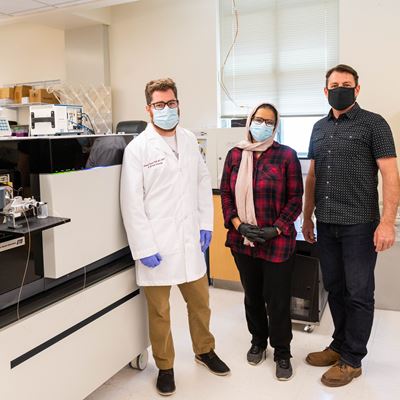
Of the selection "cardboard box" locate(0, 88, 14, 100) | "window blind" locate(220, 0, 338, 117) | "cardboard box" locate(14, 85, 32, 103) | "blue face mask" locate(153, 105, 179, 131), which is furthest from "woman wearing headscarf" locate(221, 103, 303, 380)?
"cardboard box" locate(0, 88, 14, 100)

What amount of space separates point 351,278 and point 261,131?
0.83 meters

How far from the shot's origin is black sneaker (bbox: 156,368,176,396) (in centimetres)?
218

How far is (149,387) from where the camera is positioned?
226cm

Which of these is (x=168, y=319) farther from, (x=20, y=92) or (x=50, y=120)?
(x=20, y=92)

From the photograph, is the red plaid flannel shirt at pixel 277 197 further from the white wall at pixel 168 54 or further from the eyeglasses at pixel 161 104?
the white wall at pixel 168 54

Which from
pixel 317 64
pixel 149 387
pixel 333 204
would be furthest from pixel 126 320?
pixel 317 64

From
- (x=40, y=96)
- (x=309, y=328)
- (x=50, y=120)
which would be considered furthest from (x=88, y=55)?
(x=309, y=328)

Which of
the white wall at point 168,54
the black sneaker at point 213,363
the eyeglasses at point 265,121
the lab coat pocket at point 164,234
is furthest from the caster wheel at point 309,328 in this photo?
the white wall at point 168,54

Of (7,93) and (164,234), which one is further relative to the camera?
(7,93)

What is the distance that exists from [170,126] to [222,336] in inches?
55.0

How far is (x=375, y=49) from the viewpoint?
3.43 m

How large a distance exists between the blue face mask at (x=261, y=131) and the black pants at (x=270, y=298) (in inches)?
23.7

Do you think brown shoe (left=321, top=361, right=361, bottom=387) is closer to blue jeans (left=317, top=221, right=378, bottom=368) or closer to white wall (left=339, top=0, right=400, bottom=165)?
blue jeans (left=317, top=221, right=378, bottom=368)

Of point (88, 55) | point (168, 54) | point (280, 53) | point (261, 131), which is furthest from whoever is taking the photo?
point (88, 55)
